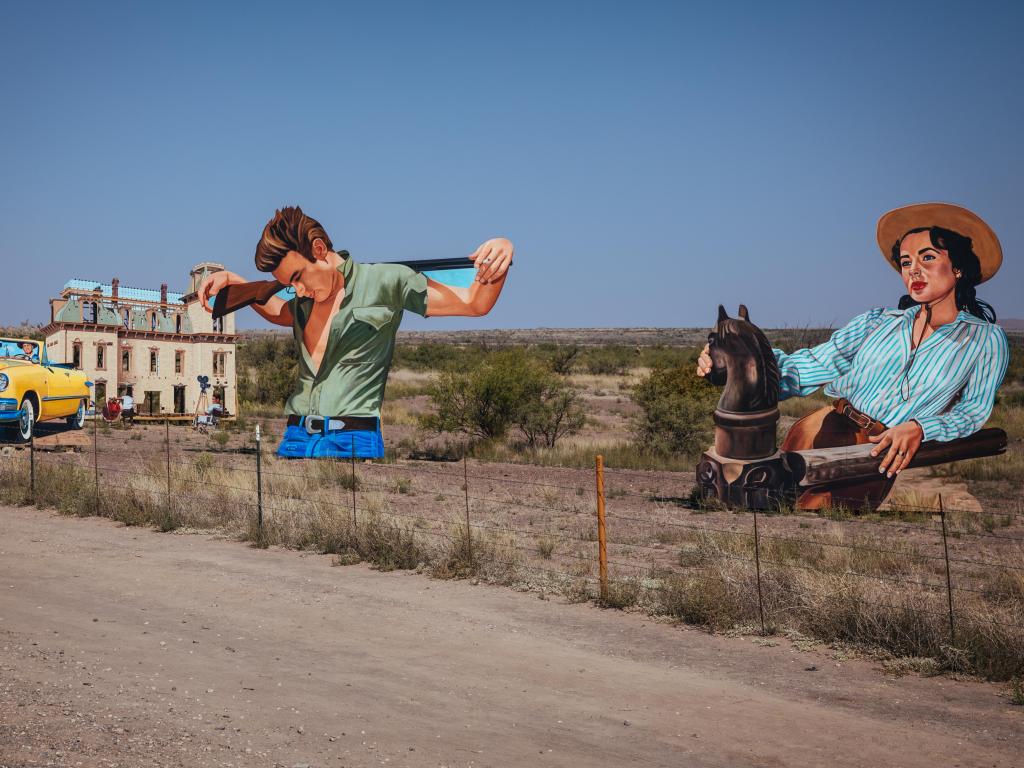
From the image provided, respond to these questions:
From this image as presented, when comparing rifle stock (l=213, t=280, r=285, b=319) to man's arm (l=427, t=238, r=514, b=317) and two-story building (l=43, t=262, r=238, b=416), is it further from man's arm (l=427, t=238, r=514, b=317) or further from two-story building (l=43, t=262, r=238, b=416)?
two-story building (l=43, t=262, r=238, b=416)

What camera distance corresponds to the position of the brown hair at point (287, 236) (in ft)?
82.9

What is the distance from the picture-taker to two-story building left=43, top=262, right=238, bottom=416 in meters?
40.0

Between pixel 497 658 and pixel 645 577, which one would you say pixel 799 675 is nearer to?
pixel 497 658

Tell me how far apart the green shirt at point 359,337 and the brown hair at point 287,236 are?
99 cm

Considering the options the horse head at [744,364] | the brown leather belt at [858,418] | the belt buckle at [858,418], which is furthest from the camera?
the horse head at [744,364]

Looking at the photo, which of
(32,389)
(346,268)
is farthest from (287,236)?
(32,389)

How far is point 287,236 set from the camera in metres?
25.3

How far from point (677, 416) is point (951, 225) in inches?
517

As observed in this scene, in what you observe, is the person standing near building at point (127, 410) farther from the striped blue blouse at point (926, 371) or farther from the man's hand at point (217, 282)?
the striped blue blouse at point (926, 371)

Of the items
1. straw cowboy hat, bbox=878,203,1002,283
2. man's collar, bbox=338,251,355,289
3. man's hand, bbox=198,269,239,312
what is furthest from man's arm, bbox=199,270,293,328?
straw cowboy hat, bbox=878,203,1002,283

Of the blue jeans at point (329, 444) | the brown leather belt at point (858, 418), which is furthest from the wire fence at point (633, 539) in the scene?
the brown leather belt at point (858, 418)

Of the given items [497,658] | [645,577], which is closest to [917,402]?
[645,577]

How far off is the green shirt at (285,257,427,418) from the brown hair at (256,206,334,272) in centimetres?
99

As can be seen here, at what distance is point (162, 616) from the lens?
11.5m
